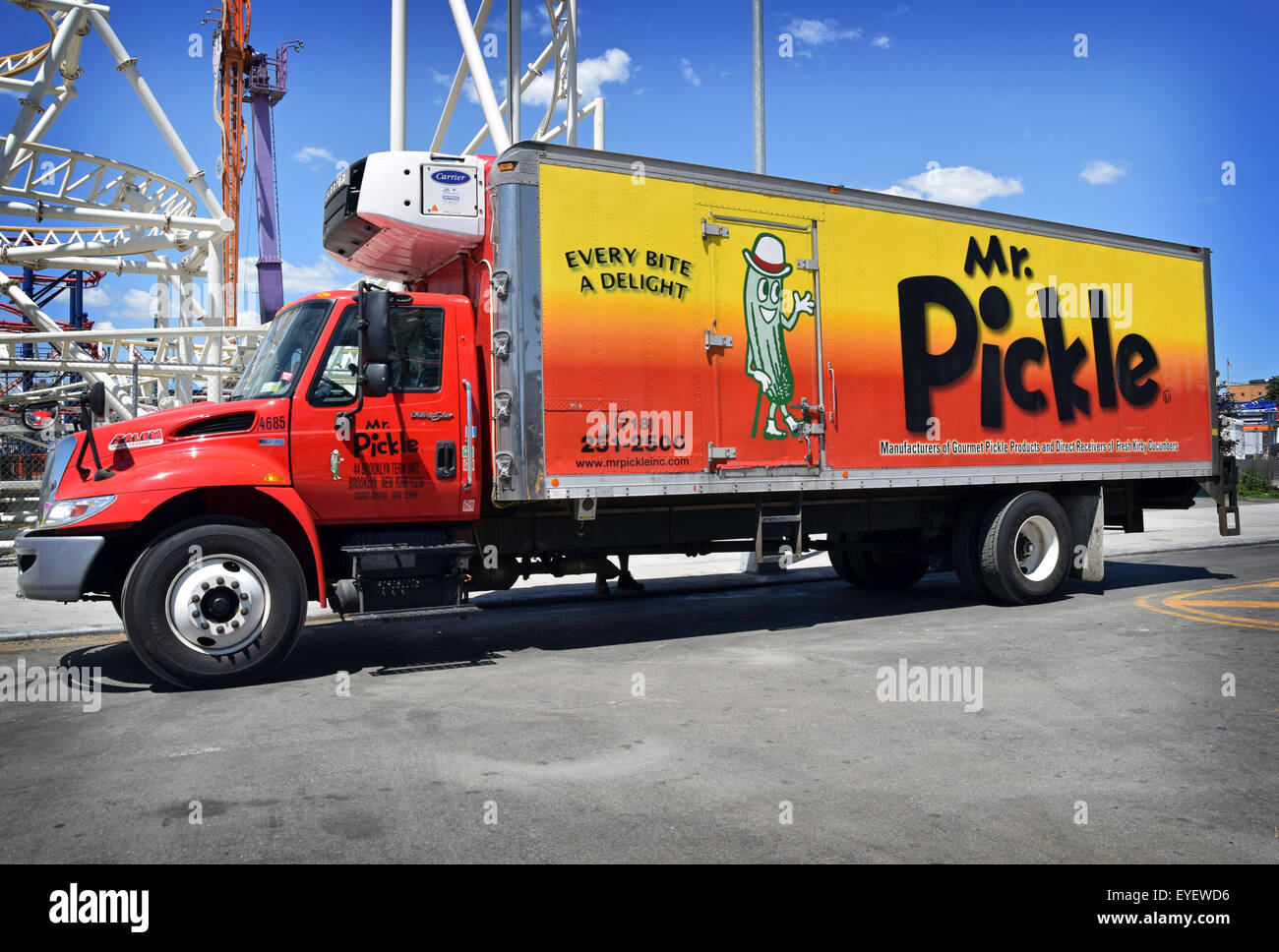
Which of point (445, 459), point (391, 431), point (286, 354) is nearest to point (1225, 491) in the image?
point (445, 459)

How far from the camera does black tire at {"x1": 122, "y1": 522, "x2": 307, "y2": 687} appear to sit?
665 centimetres

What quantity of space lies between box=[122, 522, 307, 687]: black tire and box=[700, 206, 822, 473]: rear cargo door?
143 inches

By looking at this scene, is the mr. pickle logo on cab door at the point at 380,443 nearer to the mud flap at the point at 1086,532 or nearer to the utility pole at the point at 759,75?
the mud flap at the point at 1086,532

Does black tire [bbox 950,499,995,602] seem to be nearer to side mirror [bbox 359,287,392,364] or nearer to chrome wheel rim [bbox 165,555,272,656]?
side mirror [bbox 359,287,392,364]

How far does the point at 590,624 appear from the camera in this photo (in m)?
9.67

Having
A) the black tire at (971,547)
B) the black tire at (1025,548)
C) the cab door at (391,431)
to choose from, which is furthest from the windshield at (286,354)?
the black tire at (1025,548)

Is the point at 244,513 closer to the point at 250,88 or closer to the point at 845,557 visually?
the point at 845,557

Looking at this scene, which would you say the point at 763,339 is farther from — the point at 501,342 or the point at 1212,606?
the point at 1212,606

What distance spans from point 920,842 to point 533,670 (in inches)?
159

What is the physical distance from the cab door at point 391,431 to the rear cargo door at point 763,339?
222 cm

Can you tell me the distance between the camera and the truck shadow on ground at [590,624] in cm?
783

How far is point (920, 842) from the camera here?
152 inches

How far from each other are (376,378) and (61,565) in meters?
2.44
